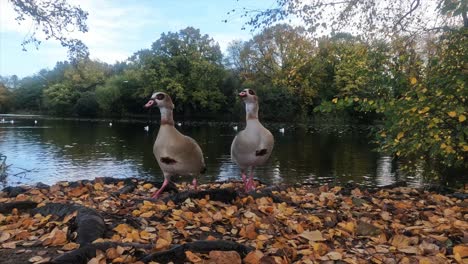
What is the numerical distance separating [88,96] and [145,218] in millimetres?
121481

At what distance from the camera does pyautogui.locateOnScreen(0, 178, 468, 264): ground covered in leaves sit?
5.21m

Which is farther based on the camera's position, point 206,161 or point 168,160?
point 206,161

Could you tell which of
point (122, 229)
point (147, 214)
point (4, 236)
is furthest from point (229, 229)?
point (4, 236)

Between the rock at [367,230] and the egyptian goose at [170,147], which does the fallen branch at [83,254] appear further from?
the rock at [367,230]

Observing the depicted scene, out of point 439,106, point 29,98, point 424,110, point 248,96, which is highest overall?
point 29,98

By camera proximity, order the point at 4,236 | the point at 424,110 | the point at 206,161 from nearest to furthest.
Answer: the point at 4,236
the point at 424,110
the point at 206,161

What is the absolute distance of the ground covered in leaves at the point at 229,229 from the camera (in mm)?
5211

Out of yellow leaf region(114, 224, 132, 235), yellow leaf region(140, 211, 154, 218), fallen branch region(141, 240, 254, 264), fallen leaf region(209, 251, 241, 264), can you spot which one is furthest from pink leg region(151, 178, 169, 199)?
fallen leaf region(209, 251, 241, 264)

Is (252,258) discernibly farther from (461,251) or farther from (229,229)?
(461,251)

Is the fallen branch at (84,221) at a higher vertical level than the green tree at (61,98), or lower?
lower

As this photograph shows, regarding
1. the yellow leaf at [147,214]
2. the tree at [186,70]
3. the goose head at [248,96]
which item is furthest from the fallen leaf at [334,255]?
the tree at [186,70]

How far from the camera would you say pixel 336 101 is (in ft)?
38.1

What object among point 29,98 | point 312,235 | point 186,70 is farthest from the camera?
point 29,98

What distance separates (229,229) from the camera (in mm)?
6672
